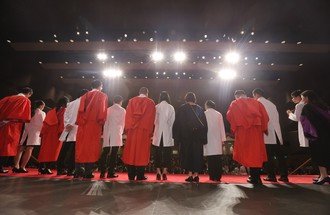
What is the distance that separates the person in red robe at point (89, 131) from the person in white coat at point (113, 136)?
1.95ft

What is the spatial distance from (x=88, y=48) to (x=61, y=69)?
2.54m

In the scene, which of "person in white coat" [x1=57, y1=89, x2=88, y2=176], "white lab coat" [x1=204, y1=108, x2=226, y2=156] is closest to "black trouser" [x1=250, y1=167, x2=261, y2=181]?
"white lab coat" [x1=204, y1=108, x2=226, y2=156]

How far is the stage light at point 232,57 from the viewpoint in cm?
840

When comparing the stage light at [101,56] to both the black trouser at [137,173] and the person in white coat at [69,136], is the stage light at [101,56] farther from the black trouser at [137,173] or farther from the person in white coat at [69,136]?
the black trouser at [137,173]

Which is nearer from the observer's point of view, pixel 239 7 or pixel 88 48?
pixel 239 7

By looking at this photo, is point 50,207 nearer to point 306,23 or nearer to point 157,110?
point 157,110

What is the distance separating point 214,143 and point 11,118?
431 cm

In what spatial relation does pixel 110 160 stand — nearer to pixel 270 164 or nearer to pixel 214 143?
pixel 214 143

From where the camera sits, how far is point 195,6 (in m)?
6.87

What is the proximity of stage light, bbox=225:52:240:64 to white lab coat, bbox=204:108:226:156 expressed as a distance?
13.0 ft

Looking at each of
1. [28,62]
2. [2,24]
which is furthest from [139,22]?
[28,62]

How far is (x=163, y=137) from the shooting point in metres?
4.88

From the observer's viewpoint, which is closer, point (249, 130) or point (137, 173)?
point (249, 130)

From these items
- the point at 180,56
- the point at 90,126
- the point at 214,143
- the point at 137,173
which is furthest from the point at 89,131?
the point at 180,56
